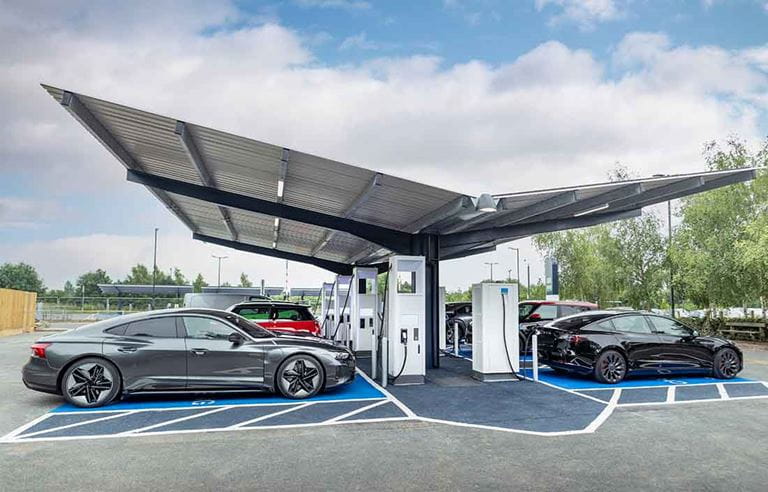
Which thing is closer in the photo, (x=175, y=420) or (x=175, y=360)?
(x=175, y=420)

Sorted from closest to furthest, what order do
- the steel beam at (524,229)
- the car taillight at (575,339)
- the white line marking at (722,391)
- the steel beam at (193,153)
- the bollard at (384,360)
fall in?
1. the steel beam at (193,153)
2. the white line marking at (722,391)
3. the bollard at (384,360)
4. the car taillight at (575,339)
5. the steel beam at (524,229)

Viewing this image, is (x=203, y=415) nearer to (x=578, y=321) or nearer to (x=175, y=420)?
(x=175, y=420)

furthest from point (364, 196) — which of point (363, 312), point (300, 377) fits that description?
point (363, 312)

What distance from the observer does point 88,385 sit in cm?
797

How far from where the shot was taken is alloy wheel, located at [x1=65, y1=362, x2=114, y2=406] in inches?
313

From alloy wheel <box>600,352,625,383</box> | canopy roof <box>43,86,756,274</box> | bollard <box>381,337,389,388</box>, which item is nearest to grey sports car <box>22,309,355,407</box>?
bollard <box>381,337,389,388</box>

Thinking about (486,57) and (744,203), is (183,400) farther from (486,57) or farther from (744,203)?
(744,203)

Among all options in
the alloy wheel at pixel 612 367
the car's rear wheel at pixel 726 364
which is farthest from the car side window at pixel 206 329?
the car's rear wheel at pixel 726 364

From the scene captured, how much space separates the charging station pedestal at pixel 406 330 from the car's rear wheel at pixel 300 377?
1877 mm

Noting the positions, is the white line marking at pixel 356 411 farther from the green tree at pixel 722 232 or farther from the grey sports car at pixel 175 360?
the green tree at pixel 722 232

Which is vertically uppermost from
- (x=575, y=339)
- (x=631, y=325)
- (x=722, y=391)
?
(x=631, y=325)

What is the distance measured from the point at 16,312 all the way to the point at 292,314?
16.5 m

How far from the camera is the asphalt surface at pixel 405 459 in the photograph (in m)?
4.76

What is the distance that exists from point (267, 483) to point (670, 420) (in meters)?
5.42
